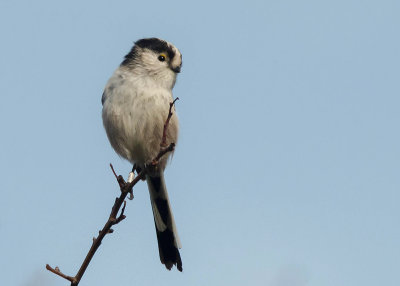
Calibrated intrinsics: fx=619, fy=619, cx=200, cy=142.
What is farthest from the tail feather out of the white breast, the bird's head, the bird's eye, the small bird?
the bird's eye

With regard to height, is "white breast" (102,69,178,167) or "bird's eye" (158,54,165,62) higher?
"bird's eye" (158,54,165,62)

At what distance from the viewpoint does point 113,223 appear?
10.8 feet

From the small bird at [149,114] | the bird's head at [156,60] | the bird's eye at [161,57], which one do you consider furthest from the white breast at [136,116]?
the bird's eye at [161,57]

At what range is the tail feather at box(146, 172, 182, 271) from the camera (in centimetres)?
526

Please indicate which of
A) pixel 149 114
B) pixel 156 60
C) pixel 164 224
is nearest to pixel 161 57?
pixel 156 60

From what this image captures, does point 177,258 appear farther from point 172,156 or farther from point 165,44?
point 165,44

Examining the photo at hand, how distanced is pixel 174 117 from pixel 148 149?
376 mm

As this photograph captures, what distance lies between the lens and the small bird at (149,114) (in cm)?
538

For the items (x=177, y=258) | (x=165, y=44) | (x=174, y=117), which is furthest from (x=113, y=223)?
(x=165, y=44)

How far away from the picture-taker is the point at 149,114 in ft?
17.6

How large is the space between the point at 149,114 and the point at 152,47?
105cm

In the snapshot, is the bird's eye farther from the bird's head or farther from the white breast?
the white breast

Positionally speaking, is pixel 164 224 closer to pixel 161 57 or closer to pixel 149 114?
pixel 149 114

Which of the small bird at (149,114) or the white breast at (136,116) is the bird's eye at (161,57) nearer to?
the small bird at (149,114)
